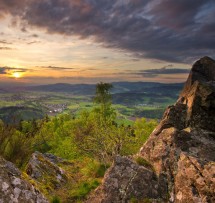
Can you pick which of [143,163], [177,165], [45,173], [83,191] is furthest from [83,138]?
[177,165]

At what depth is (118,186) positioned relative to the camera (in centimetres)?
1619

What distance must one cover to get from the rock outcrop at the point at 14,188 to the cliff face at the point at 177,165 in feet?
17.0

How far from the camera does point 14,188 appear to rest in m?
12.1

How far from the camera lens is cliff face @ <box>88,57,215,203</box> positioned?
1361 centimetres

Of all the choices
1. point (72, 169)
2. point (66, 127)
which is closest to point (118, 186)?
point (72, 169)

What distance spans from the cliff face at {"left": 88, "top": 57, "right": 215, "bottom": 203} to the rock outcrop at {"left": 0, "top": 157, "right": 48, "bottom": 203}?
5.18 m

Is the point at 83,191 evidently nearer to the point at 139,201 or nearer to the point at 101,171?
the point at 101,171

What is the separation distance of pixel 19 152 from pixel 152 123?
7583 cm

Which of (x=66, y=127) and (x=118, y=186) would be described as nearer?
(x=118, y=186)

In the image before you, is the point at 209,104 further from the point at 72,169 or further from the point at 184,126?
the point at 72,169

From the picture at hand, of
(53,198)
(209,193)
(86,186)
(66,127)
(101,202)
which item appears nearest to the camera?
(209,193)

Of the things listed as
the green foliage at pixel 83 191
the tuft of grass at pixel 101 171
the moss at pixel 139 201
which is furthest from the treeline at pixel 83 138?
the moss at pixel 139 201

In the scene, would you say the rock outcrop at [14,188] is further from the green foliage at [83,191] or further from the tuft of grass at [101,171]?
the tuft of grass at [101,171]

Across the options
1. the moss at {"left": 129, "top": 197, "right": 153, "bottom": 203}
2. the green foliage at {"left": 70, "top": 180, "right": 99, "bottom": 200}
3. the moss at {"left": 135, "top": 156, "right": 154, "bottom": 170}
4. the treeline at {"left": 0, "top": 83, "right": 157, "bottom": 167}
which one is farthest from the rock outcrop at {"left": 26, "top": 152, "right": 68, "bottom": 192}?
the moss at {"left": 129, "top": 197, "right": 153, "bottom": 203}
